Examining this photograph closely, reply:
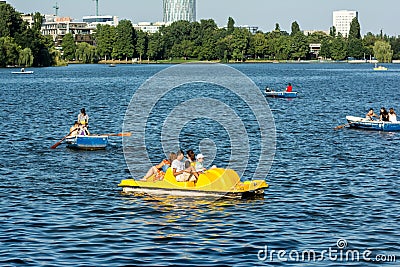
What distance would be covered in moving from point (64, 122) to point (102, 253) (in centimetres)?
4144

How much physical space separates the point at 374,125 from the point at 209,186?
1082 inches

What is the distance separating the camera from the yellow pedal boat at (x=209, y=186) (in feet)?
91.1

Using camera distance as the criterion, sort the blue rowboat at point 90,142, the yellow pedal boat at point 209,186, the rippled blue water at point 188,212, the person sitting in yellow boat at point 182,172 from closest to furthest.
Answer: the rippled blue water at point 188,212, the yellow pedal boat at point 209,186, the person sitting in yellow boat at point 182,172, the blue rowboat at point 90,142

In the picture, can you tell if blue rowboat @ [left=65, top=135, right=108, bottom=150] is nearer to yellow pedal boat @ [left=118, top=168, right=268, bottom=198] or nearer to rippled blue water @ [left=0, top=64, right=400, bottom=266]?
rippled blue water @ [left=0, top=64, right=400, bottom=266]

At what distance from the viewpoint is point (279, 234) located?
78.0 feet

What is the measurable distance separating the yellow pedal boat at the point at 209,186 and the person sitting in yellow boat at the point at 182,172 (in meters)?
0.13

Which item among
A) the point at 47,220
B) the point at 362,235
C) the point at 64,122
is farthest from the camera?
the point at 64,122

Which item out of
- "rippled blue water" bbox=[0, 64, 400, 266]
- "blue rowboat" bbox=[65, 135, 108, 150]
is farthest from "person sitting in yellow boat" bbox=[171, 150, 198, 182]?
"blue rowboat" bbox=[65, 135, 108, 150]

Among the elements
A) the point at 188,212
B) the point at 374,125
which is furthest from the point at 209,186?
the point at 374,125

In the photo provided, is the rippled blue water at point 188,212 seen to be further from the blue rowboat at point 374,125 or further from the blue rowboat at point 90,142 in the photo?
the blue rowboat at point 374,125

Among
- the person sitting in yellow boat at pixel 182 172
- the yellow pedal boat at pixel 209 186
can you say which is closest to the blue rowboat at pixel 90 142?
the yellow pedal boat at pixel 209 186

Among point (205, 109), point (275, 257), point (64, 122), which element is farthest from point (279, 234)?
point (205, 109)

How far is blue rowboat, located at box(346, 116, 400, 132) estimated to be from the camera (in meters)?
51.8

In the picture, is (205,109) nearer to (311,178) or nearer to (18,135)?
(18,135)
